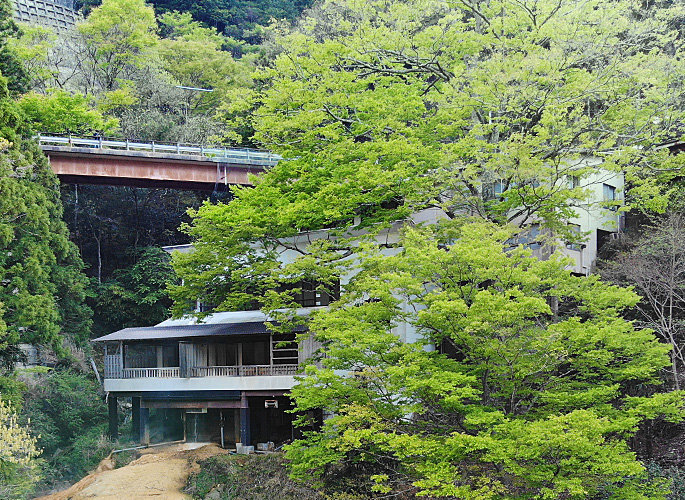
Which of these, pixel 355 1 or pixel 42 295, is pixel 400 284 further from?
pixel 42 295

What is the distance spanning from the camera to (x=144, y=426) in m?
31.1

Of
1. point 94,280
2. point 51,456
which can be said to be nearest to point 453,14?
point 51,456

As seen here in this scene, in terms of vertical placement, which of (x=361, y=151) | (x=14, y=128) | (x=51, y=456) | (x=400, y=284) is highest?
(x=14, y=128)

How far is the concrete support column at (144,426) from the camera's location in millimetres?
30781

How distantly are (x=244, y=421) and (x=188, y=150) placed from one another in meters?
18.4

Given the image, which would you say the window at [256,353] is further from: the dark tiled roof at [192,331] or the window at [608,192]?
the window at [608,192]

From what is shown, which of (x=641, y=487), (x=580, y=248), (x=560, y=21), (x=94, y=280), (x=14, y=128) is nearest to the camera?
(x=641, y=487)

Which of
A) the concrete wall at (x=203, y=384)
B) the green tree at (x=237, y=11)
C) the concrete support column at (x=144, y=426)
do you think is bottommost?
the concrete support column at (x=144, y=426)

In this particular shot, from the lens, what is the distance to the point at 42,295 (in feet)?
98.0

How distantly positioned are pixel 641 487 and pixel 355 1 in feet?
50.5

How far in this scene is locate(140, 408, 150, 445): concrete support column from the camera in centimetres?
3078

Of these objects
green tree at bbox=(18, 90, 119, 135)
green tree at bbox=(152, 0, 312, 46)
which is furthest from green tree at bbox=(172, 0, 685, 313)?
green tree at bbox=(152, 0, 312, 46)

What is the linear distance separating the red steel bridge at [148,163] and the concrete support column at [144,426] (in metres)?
12.7

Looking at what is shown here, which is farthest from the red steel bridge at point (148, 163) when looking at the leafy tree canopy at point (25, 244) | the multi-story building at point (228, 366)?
the multi-story building at point (228, 366)
